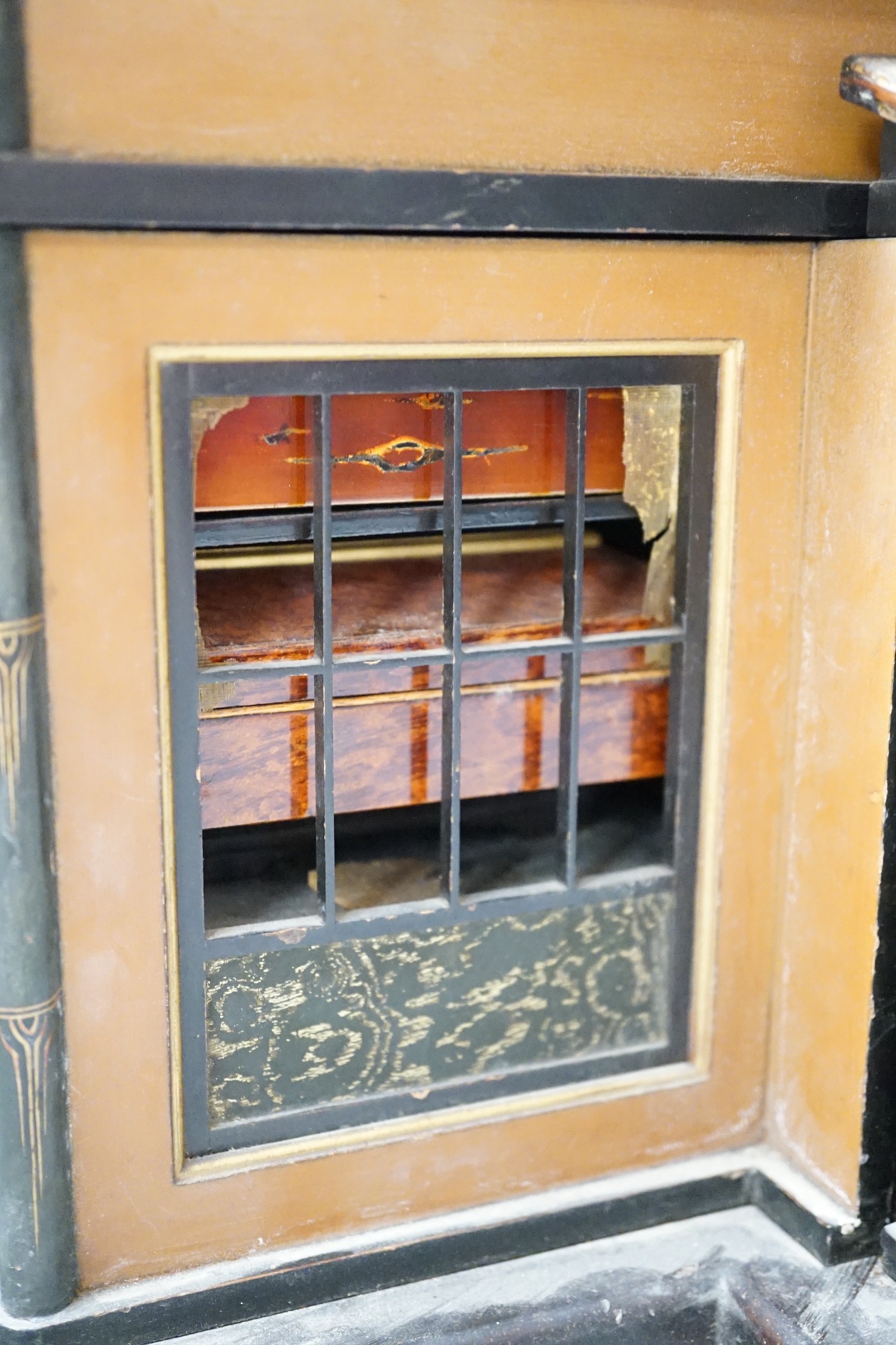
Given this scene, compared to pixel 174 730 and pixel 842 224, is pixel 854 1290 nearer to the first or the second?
pixel 174 730

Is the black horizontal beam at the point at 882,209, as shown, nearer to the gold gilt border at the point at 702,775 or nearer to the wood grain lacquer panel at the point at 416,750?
the gold gilt border at the point at 702,775

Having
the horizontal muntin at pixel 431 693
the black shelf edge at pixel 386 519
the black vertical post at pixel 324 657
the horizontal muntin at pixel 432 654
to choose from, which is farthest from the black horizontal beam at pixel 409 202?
the horizontal muntin at pixel 431 693

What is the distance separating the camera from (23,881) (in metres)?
1.65

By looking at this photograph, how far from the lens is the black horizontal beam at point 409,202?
1.49 m

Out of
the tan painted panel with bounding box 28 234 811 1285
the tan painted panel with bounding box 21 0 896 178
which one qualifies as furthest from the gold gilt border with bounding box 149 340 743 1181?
the tan painted panel with bounding box 21 0 896 178

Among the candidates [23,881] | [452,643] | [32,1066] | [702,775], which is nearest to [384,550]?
[452,643]

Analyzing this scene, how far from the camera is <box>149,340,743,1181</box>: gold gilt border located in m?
1.66

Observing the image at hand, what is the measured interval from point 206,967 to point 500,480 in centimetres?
79

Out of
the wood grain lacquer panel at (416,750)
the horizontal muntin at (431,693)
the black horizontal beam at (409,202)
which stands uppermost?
the black horizontal beam at (409,202)

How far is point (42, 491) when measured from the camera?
5.22 feet

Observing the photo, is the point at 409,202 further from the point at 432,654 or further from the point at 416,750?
the point at 416,750

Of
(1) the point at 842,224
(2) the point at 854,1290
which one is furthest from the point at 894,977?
(1) the point at 842,224

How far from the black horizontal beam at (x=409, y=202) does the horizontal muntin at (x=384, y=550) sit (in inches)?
22.7

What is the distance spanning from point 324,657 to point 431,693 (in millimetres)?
257
